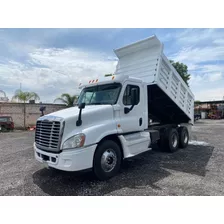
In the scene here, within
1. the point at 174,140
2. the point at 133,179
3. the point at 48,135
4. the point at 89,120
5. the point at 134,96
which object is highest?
the point at 134,96

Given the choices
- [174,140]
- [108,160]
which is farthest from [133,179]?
[174,140]

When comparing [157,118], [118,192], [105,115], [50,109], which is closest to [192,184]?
[118,192]

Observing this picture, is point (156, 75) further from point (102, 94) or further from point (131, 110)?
point (102, 94)

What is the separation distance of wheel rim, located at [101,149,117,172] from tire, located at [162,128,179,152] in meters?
3.21

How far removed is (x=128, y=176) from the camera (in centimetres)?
454

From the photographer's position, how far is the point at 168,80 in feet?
21.0

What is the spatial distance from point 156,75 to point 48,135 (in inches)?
147

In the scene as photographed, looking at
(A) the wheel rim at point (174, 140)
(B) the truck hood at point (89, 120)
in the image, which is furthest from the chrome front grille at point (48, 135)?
(A) the wheel rim at point (174, 140)

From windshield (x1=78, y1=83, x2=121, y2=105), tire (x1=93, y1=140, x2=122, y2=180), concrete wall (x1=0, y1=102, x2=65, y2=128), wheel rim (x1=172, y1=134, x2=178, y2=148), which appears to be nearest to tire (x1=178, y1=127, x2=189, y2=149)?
wheel rim (x1=172, y1=134, x2=178, y2=148)

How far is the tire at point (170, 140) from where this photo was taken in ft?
22.7

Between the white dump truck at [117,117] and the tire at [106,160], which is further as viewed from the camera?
the tire at [106,160]

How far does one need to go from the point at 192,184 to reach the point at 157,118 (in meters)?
4.30

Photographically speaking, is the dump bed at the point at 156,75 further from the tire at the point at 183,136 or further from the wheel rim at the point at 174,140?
the wheel rim at the point at 174,140
